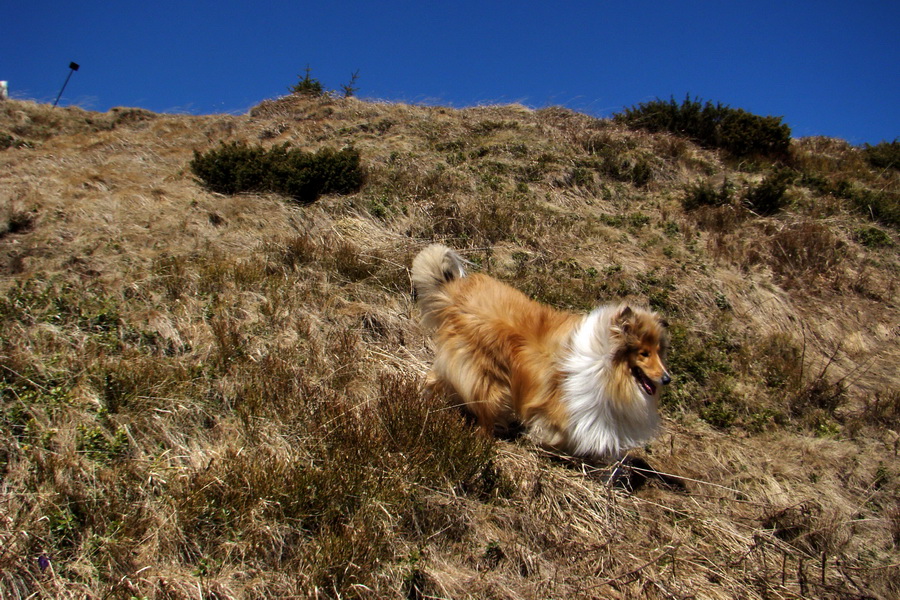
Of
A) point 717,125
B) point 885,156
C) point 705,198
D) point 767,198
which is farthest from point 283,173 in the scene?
point 885,156

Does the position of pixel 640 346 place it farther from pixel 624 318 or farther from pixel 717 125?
pixel 717 125

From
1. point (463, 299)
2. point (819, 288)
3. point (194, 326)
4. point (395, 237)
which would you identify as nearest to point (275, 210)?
point (395, 237)

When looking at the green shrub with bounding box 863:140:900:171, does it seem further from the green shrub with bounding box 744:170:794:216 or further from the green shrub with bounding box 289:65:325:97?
the green shrub with bounding box 289:65:325:97

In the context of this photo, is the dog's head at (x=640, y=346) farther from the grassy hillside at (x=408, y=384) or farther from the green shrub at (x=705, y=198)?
the green shrub at (x=705, y=198)

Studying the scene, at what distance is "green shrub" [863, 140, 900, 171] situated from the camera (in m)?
12.0

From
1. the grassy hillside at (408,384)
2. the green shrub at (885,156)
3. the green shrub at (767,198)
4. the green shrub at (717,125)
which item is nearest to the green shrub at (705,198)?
the grassy hillside at (408,384)

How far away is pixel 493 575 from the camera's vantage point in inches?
117

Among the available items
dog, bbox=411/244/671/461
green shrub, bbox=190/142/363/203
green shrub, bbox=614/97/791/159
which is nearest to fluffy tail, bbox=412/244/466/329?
dog, bbox=411/244/671/461

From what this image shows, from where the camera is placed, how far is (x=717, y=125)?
11.9m

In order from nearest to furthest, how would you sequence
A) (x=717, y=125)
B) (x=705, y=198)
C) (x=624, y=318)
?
(x=624, y=318)
(x=705, y=198)
(x=717, y=125)

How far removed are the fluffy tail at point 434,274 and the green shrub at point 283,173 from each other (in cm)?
463

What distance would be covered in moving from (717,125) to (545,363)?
10687mm

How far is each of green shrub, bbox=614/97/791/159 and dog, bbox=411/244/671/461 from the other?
31.6 ft

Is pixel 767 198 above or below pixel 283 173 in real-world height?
above
